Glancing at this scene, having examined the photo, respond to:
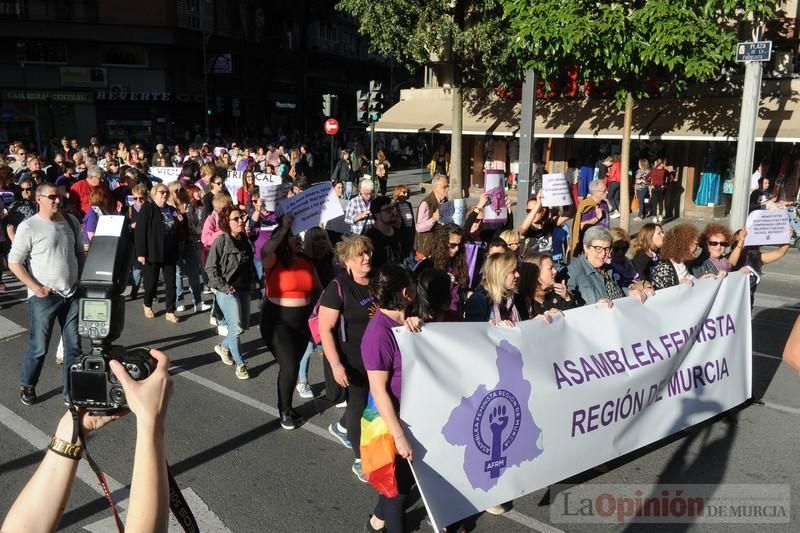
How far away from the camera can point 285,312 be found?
5.53 m

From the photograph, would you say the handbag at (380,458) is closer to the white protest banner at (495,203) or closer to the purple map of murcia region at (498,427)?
the purple map of murcia region at (498,427)

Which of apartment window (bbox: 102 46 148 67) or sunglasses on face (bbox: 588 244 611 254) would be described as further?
apartment window (bbox: 102 46 148 67)

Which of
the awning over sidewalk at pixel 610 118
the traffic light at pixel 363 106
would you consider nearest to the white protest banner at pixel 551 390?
the awning over sidewalk at pixel 610 118

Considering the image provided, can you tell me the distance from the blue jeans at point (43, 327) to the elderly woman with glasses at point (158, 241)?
249cm

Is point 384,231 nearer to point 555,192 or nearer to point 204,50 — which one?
point 555,192

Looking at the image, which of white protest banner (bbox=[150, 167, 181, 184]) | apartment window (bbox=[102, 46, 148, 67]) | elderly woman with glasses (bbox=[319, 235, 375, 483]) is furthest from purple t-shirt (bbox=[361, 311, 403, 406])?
apartment window (bbox=[102, 46, 148, 67])

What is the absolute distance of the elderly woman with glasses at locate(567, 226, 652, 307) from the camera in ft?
17.5

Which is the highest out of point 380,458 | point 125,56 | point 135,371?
point 125,56

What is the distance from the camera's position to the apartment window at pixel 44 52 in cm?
3488

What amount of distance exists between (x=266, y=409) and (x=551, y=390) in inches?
109

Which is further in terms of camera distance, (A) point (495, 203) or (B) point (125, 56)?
(B) point (125, 56)

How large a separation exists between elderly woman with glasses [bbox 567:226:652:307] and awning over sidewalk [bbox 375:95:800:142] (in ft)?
36.6

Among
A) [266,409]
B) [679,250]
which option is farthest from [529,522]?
[679,250]

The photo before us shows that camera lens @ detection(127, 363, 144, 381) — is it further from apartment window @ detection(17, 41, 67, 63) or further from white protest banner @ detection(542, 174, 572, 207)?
apartment window @ detection(17, 41, 67, 63)
